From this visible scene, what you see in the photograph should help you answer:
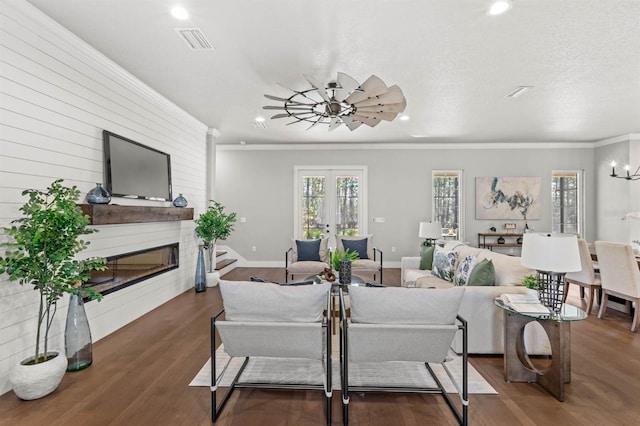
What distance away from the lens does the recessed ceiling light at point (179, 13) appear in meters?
2.43

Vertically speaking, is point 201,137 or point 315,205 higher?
point 201,137

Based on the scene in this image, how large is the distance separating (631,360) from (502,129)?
167 inches

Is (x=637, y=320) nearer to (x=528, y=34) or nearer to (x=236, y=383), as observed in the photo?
(x=528, y=34)

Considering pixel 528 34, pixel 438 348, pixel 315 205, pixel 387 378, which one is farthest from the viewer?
pixel 315 205

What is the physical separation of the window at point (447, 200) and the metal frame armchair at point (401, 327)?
5.73 meters

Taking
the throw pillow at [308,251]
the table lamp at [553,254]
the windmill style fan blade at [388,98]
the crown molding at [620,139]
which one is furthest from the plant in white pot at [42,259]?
the crown molding at [620,139]

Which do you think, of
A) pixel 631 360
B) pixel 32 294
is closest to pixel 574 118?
pixel 631 360

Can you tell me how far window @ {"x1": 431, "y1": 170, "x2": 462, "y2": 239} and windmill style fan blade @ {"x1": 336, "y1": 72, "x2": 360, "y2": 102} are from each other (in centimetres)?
499

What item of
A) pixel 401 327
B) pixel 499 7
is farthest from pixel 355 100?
pixel 401 327

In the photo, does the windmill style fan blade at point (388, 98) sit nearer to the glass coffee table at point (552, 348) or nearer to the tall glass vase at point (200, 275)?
the glass coffee table at point (552, 348)

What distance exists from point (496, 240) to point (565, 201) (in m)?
1.78

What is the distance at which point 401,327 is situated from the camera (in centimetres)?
196

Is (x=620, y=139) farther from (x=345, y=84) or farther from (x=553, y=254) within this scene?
(x=345, y=84)

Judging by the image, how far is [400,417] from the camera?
2.10 m
